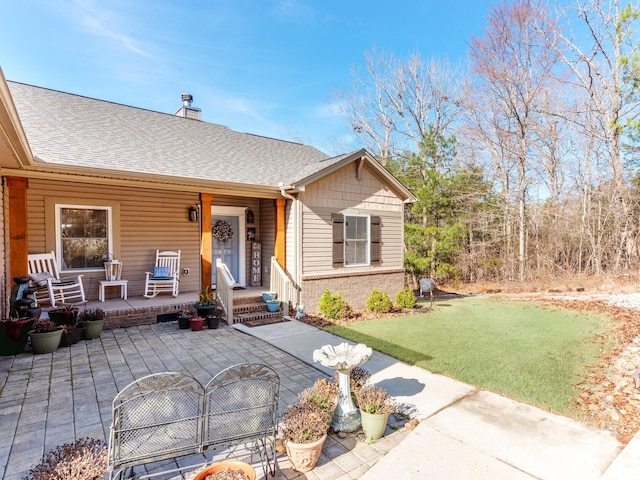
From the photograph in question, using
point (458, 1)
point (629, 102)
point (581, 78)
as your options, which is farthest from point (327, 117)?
point (629, 102)

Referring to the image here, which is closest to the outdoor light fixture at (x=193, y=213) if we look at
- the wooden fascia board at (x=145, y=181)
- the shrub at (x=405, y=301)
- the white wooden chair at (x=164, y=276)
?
the white wooden chair at (x=164, y=276)

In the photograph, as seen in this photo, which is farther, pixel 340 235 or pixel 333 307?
pixel 340 235

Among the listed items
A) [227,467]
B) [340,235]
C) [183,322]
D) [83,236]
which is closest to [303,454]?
[227,467]

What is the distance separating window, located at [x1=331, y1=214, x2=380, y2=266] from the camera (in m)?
8.45

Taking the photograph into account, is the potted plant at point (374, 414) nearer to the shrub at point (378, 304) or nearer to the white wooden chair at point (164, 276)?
the shrub at point (378, 304)

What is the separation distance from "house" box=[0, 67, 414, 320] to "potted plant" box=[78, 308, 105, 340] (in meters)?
1.25

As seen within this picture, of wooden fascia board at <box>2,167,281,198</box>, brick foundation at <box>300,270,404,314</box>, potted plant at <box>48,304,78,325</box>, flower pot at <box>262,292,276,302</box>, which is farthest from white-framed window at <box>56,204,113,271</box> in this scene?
brick foundation at <box>300,270,404,314</box>

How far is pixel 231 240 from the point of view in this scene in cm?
888

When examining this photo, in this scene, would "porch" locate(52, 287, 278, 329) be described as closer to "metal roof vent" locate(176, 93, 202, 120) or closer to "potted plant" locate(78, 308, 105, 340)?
"potted plant" locate(78, 308, 105, 340)

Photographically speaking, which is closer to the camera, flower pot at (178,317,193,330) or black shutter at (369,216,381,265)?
flower pot at (178,317,193,330)

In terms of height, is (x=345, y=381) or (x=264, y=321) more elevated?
(x=345, y=381)

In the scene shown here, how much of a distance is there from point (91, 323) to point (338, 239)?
5.33 m

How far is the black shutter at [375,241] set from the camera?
30.0 ft

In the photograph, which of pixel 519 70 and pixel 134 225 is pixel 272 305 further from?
pixel 519 70
